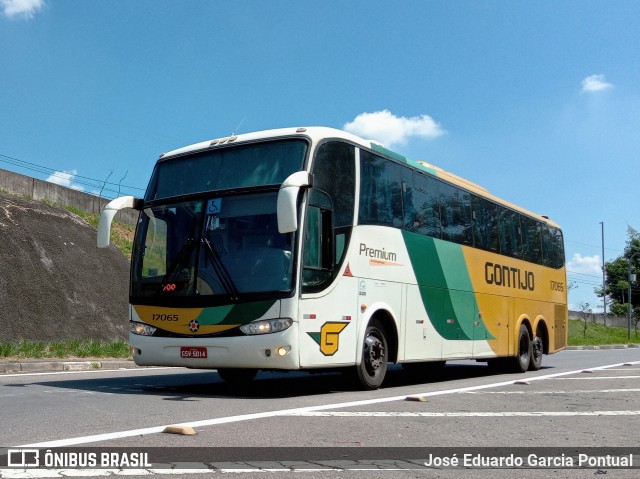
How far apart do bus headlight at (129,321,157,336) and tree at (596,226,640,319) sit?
3293 inches

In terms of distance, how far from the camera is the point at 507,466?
4918 mm

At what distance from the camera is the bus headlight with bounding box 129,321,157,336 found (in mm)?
9930

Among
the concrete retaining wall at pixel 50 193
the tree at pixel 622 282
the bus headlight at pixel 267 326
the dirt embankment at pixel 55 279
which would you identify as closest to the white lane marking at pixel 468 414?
the bus headlight at pixel 267 326

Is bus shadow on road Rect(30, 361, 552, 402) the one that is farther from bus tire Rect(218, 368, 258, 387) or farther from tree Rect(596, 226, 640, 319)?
tree Rect(596, 226, 640, 319)

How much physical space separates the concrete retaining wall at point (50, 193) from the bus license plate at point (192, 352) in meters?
17.8

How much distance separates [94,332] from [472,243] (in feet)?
35.8

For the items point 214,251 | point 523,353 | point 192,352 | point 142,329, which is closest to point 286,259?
point 214,251

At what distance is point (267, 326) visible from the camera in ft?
29.5

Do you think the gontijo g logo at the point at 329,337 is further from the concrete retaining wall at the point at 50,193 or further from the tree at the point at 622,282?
the tree at the point at 622,282

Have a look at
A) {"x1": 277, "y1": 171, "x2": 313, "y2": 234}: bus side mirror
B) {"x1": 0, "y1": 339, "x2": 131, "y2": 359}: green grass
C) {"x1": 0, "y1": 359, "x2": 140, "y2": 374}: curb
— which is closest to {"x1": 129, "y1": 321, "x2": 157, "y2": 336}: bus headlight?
{"x1": 277, "y1": 171, "x2": 313, "y2": 234}: bus side mirror

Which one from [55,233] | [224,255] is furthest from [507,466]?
[55,233]

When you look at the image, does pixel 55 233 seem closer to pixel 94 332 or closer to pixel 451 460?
pixel 94 332

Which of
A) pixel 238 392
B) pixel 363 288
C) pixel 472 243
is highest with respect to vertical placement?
pixel 472 243

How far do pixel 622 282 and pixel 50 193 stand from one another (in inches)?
2906
